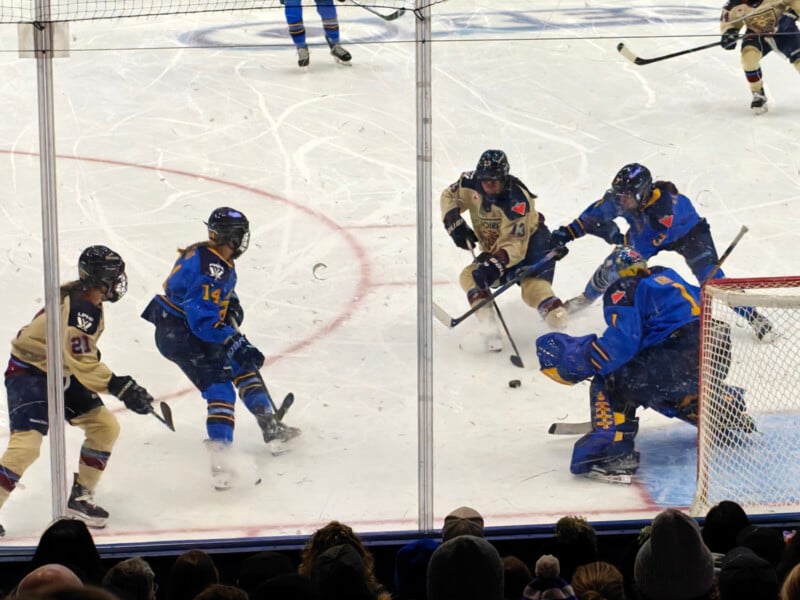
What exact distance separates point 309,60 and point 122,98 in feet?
2.91

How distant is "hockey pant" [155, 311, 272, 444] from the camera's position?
4.53 m

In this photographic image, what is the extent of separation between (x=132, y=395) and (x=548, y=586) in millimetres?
2425

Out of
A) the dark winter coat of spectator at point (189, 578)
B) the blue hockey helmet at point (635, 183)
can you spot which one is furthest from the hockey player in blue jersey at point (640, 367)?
the dark winter coat of spectator at point (189, 578)

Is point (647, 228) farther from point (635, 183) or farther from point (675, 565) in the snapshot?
point (675, 565)

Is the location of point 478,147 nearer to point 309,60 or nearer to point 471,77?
point 471,77

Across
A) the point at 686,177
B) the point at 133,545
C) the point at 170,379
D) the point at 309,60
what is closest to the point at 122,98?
the point at 309,60

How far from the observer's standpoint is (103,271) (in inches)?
177

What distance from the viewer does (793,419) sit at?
4.49 m

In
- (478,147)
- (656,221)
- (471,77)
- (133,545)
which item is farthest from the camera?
(471,77)

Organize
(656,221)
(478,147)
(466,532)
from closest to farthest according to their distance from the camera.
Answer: (466,532)
(656,221)
(478,147)

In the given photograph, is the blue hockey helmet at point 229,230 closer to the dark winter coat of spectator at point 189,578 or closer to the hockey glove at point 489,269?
the hockey glove at point 489,269

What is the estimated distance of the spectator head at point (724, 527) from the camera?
2.96 metres

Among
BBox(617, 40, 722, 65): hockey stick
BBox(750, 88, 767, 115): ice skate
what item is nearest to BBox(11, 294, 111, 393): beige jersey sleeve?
BBox(617, 40, 722, 65): hockey stick

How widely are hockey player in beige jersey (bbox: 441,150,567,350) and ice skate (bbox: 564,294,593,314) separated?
0.07 ft
